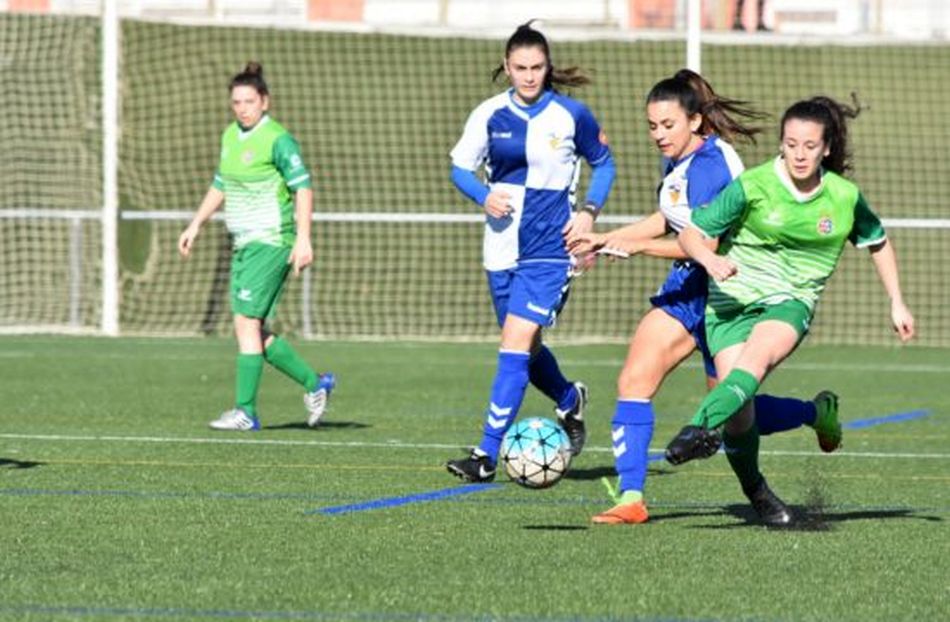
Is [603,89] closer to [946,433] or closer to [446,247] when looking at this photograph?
[446,247]

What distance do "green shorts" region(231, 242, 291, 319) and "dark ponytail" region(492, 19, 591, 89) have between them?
8.48 ft

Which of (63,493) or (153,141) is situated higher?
(153,141)

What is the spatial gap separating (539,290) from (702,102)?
1.47 m

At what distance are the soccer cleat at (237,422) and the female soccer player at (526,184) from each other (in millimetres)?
2426

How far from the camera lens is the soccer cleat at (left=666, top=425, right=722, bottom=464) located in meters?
6.86

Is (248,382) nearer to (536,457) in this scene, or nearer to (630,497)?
(536,457)

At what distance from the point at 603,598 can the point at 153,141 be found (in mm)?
20558

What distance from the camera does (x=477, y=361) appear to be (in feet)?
57.0

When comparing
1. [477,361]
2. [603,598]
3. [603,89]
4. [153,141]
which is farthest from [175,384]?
[603,89]

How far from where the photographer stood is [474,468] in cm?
877

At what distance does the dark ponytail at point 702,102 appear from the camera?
8.16 m

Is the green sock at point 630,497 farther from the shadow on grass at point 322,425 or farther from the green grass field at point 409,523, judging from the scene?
the shadow on grass at point 322,425

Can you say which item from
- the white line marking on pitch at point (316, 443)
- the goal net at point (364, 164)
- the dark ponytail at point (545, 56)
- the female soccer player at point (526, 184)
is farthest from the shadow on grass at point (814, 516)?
the goal net at point (364, 164)

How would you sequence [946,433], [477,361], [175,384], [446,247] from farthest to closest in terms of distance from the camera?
[446,247] < [477,361] < [175,384] < [946,433]
